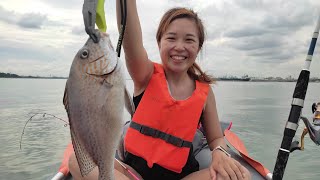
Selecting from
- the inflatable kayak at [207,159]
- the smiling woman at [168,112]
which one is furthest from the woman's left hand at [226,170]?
the inflatable kayak at [207,159]

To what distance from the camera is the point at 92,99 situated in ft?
4.87

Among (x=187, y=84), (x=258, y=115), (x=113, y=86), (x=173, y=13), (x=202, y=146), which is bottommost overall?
(x=258, y=115)

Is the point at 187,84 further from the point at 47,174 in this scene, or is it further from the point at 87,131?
the point at 47,174

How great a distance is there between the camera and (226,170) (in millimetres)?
2525

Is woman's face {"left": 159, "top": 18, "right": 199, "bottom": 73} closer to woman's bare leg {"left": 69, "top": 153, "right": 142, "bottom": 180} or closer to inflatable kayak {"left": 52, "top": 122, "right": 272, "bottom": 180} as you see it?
woman's bare leg {"left": 69, "top": 153, "right": 142, "bottom": 180}

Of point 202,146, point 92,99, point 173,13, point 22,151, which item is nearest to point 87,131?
point 92,99

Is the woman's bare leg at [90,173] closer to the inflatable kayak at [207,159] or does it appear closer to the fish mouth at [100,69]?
the fish mouth at [100,69]

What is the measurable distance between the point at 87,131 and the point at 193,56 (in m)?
1.64

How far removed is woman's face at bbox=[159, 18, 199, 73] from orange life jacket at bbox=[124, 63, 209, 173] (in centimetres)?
17

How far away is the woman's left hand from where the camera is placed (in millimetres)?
2498

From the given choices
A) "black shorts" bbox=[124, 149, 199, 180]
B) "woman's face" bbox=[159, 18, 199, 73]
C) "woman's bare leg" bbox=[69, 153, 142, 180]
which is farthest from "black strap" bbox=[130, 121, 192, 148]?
"woman's face" bbox=[159, 18, 199, 73]

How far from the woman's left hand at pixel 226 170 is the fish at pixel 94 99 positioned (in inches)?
49.6

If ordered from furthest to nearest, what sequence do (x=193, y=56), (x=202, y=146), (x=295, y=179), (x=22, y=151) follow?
(x=22, y=151) < (x=295, y=179) < (x=202, y=146) < (x=193, y=56)

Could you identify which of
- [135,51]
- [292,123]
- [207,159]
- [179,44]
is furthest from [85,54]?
[207,159]
